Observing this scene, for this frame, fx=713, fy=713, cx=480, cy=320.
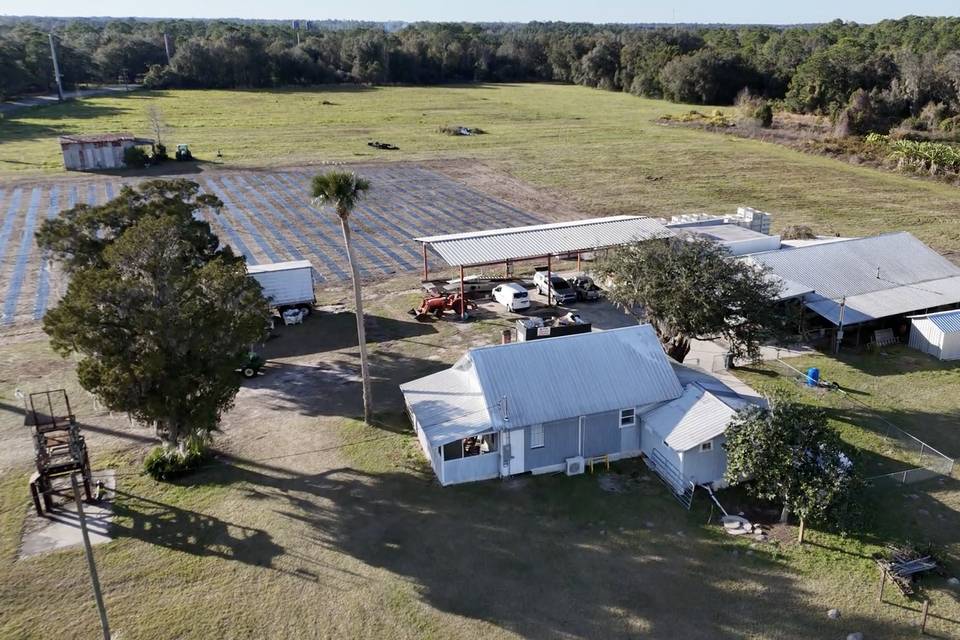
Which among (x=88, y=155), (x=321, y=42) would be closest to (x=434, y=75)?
(x=321, y=42)

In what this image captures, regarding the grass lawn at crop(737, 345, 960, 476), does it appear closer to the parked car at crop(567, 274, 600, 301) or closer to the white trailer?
the parked car at crop(567, 274, 600, 301)

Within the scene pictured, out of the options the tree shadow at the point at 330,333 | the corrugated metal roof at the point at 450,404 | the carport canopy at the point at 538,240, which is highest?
the carport canopy at the point at 538,240

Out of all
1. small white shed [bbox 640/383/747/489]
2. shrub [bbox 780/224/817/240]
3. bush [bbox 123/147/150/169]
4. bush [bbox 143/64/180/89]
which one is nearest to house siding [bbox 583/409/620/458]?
small white shed [bbox 640/383/747/489]

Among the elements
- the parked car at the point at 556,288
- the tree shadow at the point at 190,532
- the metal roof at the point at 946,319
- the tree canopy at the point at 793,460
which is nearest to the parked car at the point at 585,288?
the parked car at the point at 556,288

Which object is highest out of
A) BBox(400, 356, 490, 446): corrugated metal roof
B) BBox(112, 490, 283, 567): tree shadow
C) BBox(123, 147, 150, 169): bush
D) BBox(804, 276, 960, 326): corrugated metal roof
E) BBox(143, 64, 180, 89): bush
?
BBox(143, 64, 180, 89): bush

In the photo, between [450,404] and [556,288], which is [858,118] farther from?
[450,404]

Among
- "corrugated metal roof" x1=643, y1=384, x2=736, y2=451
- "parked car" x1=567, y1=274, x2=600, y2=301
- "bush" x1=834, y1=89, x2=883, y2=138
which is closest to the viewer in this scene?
"corrugated metal roof" x1=643, y1=384, x2=736, y2=451

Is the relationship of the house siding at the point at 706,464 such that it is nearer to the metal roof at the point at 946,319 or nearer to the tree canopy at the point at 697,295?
the tree canopy at the point at 697,295
